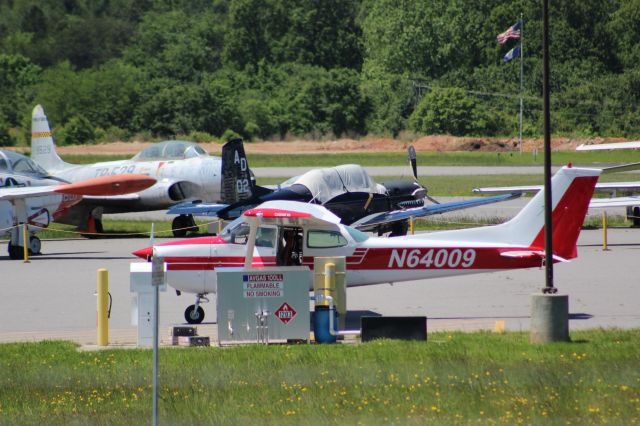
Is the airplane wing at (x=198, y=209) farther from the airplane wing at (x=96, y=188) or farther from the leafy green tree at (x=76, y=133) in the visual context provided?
Answer: the leafy green tree at (x=76, y=133)

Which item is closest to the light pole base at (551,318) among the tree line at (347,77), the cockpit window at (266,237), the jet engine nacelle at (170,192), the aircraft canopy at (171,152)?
the cockpit window at (266,237)

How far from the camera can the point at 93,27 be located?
106 meters

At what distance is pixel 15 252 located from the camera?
80.3ft

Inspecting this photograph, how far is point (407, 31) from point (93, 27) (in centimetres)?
3606

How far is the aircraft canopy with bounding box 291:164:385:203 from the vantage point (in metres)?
24.3

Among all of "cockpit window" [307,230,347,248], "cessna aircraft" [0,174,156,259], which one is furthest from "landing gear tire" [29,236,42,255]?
"cockpit window" [307,230,347,248]

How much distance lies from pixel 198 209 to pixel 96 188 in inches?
144

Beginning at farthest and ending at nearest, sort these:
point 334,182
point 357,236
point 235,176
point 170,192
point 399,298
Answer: point 170,192 → point 235,176 → point 334,182 → point 399,298 → point 357,236

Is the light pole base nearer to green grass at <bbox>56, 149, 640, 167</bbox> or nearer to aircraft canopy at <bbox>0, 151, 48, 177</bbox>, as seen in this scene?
aircraft canopy at <bbox>0, 151, 48, 177</bbox>

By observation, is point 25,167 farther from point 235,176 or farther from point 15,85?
point 15,85

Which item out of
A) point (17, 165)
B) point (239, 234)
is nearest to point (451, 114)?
point (17, 165)

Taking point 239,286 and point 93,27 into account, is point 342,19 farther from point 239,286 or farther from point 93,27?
point 239,286

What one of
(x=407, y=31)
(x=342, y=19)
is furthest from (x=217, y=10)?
(x=407, y=31)

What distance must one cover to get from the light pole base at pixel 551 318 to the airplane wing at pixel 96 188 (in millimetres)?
13060
